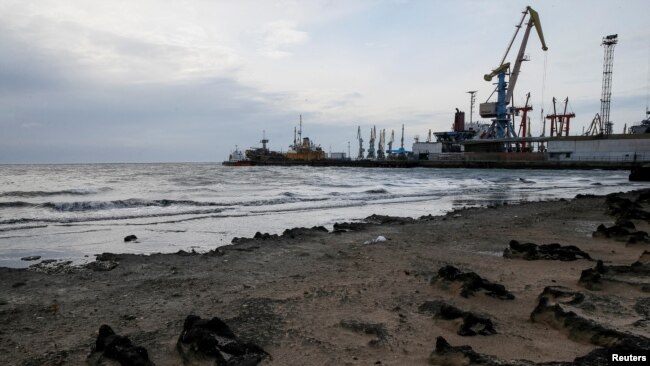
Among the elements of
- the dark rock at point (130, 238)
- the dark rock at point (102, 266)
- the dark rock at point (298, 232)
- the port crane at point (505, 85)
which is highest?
the port crane at point (505, 85)

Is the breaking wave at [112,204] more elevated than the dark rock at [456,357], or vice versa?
the dark rock at [456,357]

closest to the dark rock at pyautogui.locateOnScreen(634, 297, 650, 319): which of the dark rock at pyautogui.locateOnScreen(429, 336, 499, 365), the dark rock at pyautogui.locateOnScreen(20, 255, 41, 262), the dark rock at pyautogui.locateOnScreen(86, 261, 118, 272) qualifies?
the dark rock at pyautogui.locateOnScreen(429, 336, 499, 365)

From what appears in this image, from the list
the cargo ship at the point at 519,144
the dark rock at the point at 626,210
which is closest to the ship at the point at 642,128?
the cargo ship at the point at 519,144

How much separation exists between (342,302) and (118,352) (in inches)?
95.4

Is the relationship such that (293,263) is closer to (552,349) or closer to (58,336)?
(58,336)

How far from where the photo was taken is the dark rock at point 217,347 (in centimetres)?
337

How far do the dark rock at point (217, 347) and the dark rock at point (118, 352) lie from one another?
31 centimetres

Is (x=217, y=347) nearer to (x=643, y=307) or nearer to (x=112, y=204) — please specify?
(x=643, y=307)

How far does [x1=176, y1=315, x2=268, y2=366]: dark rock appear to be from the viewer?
337 centimetres

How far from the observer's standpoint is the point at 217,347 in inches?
137

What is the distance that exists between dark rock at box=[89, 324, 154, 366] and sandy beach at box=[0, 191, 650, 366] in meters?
0.11

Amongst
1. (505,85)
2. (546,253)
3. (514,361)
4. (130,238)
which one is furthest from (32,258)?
(505,85)

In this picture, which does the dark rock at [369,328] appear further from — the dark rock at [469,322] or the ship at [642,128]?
the ship at [642,128]

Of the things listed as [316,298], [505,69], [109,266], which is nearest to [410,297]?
[316,298]
